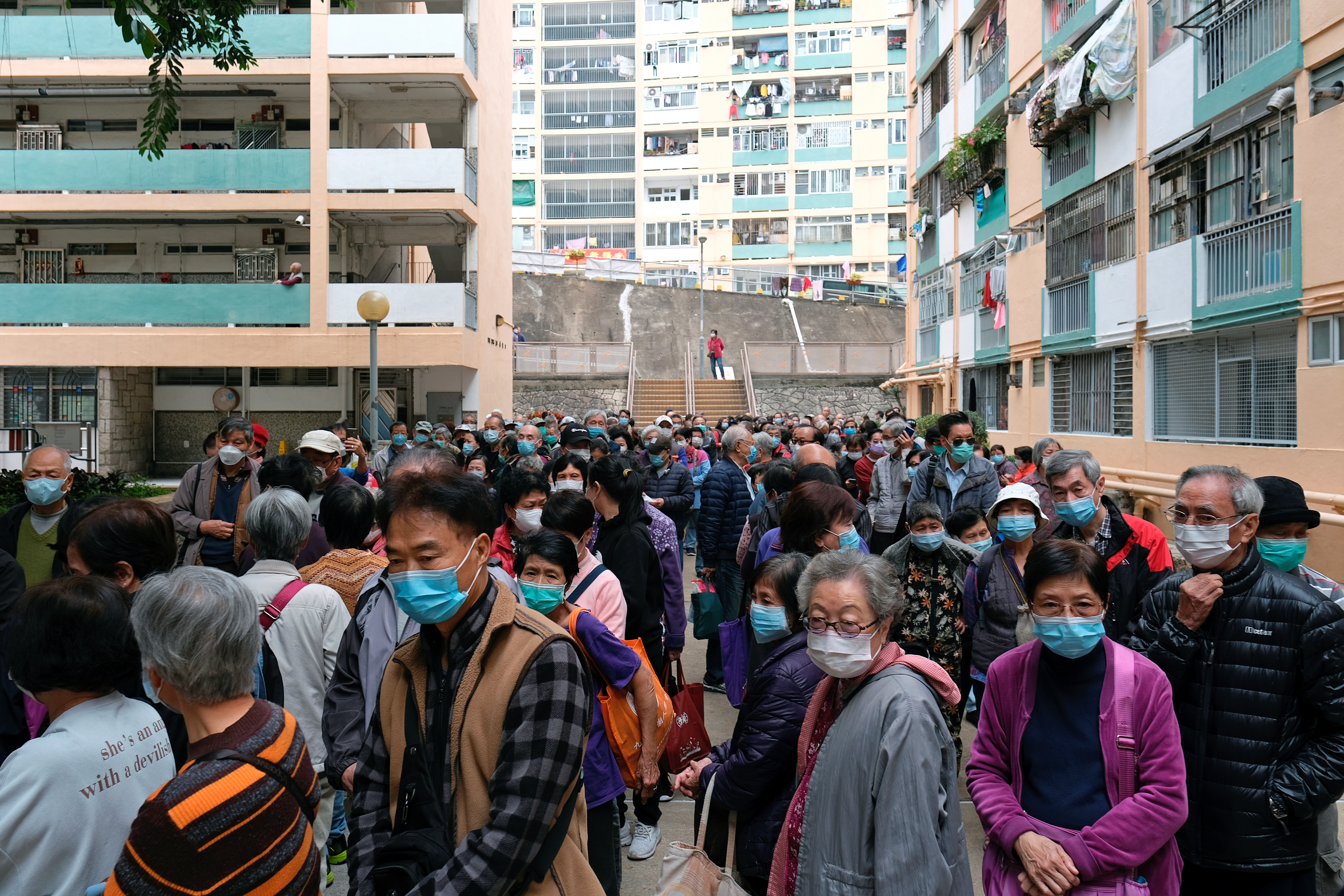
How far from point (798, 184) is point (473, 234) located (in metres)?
38.5

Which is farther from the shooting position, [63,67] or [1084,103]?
[63,67]

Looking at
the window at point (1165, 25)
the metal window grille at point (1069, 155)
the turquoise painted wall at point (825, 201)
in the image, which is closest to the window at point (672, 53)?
the turquoise painted wall at point (825, 201)

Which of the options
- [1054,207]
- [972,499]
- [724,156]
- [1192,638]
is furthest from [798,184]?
[1192,638]

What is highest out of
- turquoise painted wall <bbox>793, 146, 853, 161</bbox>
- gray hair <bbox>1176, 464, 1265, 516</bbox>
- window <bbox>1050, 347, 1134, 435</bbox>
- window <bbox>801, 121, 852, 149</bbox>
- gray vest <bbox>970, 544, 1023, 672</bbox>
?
window <bbox>801, 121, 852, 149</bbox>

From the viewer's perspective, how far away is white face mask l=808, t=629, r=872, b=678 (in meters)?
2.84

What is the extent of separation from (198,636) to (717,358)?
Result: 3406 centimetres

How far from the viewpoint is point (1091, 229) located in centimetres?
1853

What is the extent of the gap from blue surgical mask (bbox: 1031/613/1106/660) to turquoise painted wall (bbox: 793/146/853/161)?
56.4 metres

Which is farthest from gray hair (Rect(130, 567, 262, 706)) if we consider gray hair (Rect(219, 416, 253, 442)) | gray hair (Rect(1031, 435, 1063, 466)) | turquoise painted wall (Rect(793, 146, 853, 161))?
turquoise painted wall (Rect(793, 146, 853, 161))

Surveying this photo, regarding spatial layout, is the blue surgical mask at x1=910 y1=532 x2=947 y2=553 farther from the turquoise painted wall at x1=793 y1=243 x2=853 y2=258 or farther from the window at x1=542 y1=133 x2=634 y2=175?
the window at x1=542 y1=133 x2=634 y2=175

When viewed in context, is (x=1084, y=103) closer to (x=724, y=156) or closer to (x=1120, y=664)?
(x=1120, y=664)

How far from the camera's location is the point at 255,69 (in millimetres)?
20078

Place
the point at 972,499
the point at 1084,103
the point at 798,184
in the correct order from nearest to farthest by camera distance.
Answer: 1. the point at 972,499
2. the point at 1084,103
3. the point at 798,184

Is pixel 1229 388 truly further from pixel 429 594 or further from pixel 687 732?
pixel 429 594
